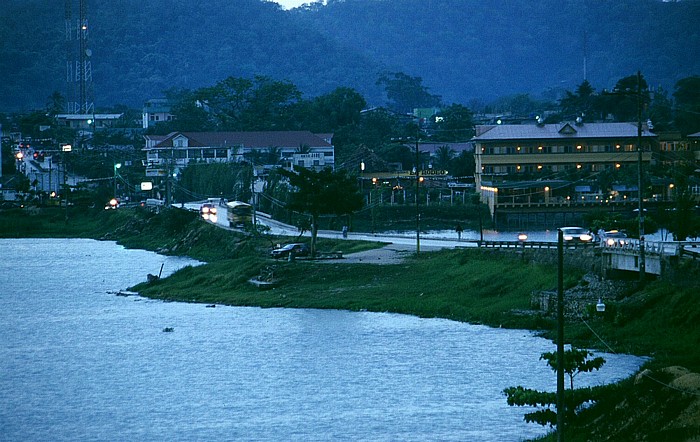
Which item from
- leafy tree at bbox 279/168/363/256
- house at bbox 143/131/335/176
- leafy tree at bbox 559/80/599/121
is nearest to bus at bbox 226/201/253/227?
leafy tree at bbox 279/168/363/256

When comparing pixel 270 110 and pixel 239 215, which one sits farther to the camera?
pixel 270 110

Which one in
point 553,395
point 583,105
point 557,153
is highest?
point 583,105

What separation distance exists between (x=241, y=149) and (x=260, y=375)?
341 ft

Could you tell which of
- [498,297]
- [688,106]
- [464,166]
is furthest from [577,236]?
[688,106]

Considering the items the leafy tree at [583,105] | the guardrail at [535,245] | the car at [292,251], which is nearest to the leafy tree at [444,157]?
the leafy tree at [583,105]

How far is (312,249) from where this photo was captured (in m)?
70.4

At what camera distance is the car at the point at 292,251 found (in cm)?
7044

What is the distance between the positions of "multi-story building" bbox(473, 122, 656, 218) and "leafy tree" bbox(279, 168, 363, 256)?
4175 cm

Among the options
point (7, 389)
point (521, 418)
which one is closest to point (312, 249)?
point (7, 389)

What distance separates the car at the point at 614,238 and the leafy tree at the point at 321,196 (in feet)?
48.9

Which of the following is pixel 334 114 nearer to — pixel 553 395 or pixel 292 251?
pixel 292 251

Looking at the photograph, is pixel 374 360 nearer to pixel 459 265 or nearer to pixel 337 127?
pixel 459 265

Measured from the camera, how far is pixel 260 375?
141ft

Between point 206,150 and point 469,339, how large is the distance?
104 meters
